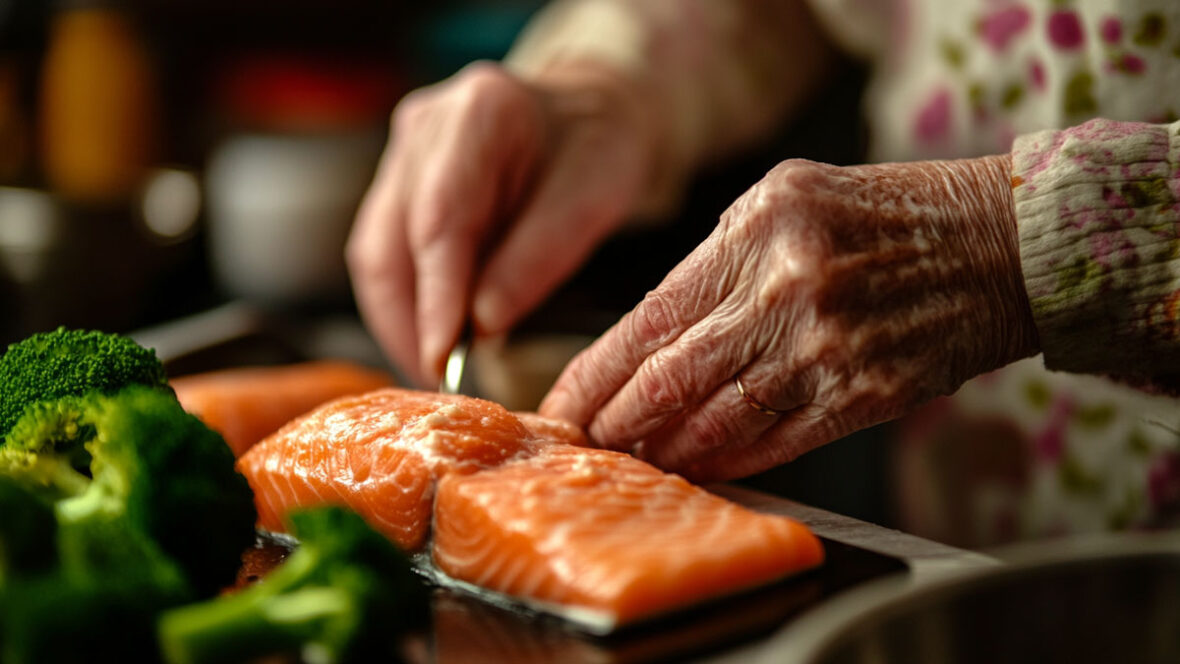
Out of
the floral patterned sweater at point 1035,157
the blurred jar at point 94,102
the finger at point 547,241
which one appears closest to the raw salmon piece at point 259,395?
the finger at point 547,241

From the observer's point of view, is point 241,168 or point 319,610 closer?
point 319,610

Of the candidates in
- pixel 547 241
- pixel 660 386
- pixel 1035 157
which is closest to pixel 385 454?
pixel 660 386

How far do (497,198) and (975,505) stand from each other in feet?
3.56

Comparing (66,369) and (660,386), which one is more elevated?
(66,369)

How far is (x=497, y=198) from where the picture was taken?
1.90 metres

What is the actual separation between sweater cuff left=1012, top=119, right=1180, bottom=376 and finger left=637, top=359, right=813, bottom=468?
268mm

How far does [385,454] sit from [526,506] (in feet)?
0.64

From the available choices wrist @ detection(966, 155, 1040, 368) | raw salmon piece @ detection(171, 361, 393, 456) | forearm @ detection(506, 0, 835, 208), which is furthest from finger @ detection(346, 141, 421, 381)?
wrist @ detection(966, 155, 1040, 368)

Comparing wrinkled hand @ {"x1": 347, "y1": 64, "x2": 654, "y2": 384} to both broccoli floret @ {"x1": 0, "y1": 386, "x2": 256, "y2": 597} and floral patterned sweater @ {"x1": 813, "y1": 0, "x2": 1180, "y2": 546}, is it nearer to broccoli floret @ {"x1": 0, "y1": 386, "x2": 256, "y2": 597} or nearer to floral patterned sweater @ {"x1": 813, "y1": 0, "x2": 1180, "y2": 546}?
floral patterned sweater @ {"x1": 813, "y1": 0, "x2": 1180, "y2": 546}

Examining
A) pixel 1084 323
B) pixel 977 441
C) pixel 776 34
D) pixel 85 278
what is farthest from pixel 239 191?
pixel 1084 323

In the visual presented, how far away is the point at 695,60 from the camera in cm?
245

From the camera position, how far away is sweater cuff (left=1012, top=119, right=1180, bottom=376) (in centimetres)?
104

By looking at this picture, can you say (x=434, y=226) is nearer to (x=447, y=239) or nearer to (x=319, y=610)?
(x=447, y=239)

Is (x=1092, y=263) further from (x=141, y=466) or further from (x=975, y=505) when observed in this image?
(x=975, y=505)
